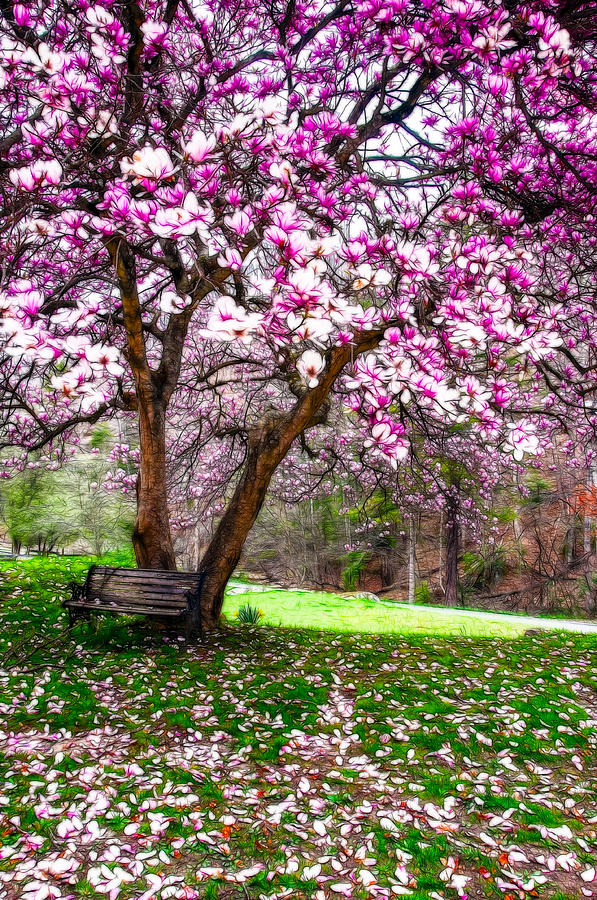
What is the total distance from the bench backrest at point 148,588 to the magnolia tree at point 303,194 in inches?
26.0

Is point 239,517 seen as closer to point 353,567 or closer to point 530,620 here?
point 530,620

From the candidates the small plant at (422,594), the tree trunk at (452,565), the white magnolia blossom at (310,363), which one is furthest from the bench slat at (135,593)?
the small plant at (422,594)

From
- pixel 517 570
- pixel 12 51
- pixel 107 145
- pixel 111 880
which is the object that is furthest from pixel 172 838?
pixel 517 570

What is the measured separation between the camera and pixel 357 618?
8562mm

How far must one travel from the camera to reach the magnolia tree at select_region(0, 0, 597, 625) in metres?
2.15

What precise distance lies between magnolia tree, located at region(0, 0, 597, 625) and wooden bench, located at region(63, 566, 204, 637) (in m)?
0.70

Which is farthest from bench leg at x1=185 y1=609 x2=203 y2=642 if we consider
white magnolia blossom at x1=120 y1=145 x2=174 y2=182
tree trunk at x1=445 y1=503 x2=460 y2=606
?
tree trunk at x1=445 y1=503 x2=460 y2=606

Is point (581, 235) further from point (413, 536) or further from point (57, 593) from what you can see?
point (413, 536)

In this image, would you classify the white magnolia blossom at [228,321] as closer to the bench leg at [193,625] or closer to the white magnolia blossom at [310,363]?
the white magnolia blossom at [310,363]

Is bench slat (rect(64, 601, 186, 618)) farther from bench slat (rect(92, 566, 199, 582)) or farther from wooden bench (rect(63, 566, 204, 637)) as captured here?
bench slat (rect(92, 566, 199, 582))

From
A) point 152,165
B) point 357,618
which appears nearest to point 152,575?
point 357,618

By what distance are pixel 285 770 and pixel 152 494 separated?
309 centimetres

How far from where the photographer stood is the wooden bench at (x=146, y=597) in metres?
5.56

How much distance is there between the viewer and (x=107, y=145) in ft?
9.24
